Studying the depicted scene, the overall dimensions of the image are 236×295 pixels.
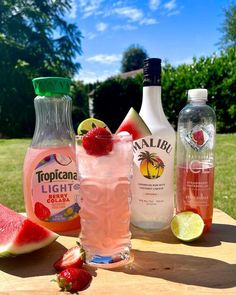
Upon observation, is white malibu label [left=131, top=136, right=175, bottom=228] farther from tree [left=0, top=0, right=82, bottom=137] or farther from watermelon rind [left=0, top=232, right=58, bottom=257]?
tree [left=0, top=0, right=82, bottom=137]

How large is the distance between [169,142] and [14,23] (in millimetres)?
15346

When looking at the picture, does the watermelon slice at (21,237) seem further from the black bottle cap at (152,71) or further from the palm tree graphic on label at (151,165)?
the black bottle cap at (152,71)

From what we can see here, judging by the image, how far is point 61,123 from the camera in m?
1.37

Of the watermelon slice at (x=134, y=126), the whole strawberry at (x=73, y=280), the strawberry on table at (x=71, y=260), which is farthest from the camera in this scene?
the watermelon slice at (x=134, y=126)

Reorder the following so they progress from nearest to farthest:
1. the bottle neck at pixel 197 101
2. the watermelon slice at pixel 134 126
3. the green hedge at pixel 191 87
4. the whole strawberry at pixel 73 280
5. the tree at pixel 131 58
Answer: the whole strawberry at pixel 73 280 → the watermelon slice at pixel 134 126 → the bottle neck at pixel 197 101 → the green hedge at pixel 191 87 → the tree at pixel 131 58

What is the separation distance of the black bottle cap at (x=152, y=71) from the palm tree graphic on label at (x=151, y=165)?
0.87ft

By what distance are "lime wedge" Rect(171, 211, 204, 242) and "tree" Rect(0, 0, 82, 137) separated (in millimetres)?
12194

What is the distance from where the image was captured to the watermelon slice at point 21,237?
1112mm

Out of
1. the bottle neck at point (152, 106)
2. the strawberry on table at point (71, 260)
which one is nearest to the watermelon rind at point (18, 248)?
the strawberry on table at point (71, 260)

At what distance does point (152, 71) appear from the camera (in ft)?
4.23

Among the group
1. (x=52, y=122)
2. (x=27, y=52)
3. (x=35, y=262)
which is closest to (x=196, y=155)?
(x=52, y=122)

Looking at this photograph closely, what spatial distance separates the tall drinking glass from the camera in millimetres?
1083

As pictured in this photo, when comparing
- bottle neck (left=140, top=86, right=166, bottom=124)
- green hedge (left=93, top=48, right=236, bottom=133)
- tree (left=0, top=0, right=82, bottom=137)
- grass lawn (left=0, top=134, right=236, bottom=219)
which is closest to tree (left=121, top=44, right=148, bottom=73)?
tree (left=0, top=0, right=82, bottom=137)

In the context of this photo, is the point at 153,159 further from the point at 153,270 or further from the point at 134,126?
the point at 153,270
